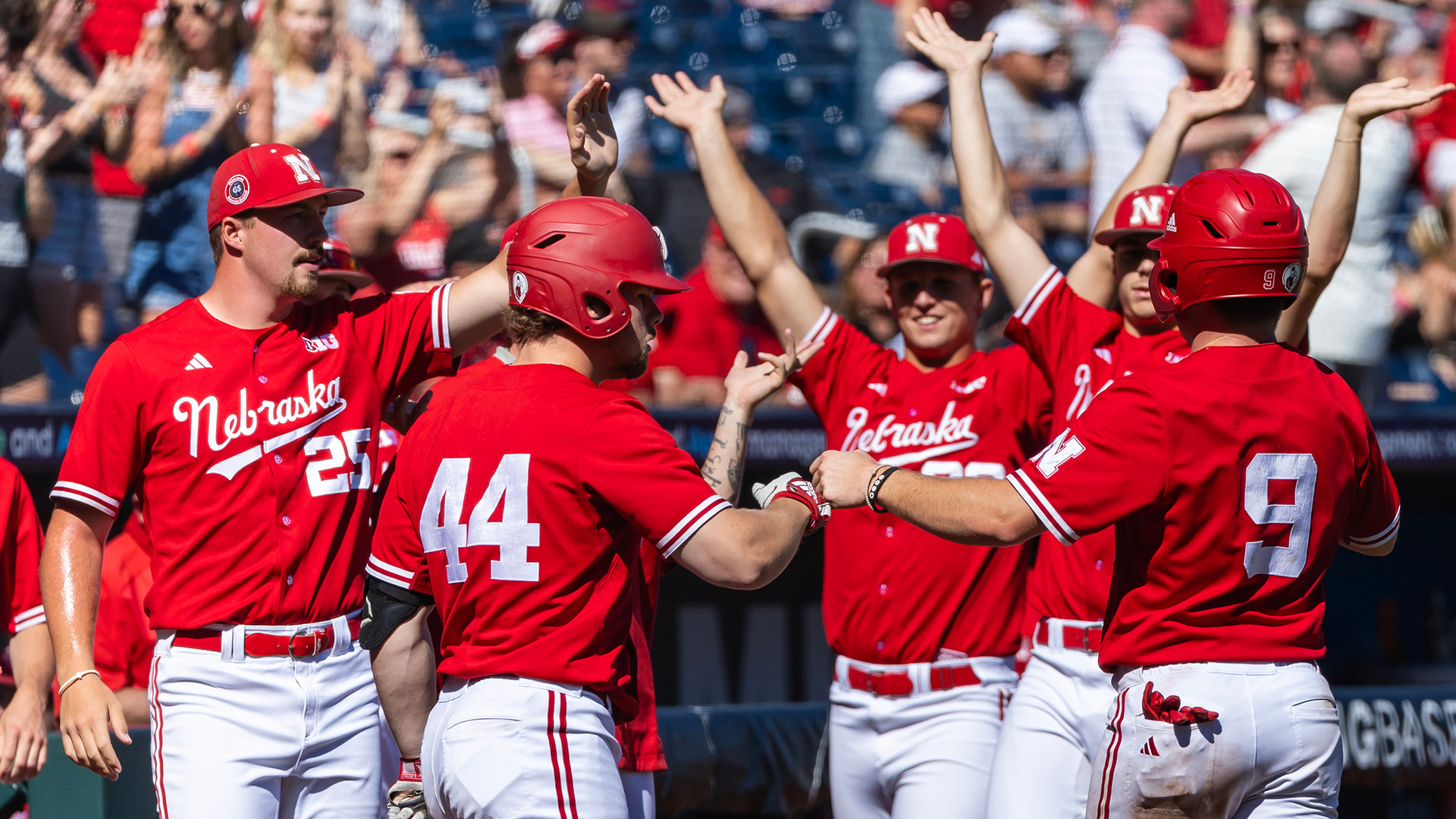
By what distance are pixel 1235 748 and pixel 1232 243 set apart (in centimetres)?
87

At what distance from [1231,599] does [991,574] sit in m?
1.21

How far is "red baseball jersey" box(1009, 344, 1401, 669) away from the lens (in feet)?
8.00

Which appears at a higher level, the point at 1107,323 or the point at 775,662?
the point at 1107,323

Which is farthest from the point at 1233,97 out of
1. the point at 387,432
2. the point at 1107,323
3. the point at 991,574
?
the point at 387,432

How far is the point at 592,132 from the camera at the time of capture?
329 centimetres

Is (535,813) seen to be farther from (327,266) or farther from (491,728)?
(327,266)

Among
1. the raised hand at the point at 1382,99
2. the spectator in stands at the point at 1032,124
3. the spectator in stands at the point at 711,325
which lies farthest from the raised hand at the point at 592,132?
the spectator in stands at the point at 1032,124

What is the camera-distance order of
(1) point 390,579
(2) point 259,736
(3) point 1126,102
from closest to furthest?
(1) point 390,579 < (2) point 259,736 < (3) point 1126,102

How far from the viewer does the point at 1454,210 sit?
7508 mm

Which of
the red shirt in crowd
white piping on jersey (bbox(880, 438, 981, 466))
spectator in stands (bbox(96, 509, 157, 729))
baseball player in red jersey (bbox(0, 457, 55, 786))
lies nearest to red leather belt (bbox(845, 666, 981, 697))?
white piping on jersey (bbox(880, 438, 981, 466))

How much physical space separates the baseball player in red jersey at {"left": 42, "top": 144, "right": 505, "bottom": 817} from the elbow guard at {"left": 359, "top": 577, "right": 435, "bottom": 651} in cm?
39

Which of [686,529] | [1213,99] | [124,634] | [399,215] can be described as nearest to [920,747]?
[686,529]

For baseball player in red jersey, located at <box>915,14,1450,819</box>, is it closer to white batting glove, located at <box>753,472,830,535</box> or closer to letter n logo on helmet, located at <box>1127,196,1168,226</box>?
letter n logo on helmet, located at <box>1127,196,1168,226</box>

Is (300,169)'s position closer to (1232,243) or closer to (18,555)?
(18,555)
